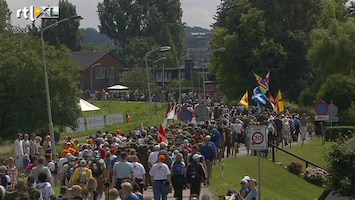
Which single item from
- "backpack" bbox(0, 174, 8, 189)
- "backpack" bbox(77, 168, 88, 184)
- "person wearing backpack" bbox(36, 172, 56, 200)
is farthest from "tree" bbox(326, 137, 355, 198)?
"person wearing backpack" bbox(36, 172, 56, 200)

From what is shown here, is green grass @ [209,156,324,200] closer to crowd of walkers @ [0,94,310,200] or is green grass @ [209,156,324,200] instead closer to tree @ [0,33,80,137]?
crowd of walkers @ [0,94,310,200]

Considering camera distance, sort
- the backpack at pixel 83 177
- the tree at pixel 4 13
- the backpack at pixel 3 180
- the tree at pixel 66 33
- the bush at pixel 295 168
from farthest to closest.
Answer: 1. the tree at pixel 66 33
2. the tree at pixel 4 13
3. the bush at pixel 295 168
4. the backpack at pixel 3 180
5. the backpack at pixel 83 177

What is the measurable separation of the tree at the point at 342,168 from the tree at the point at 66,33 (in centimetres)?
11988

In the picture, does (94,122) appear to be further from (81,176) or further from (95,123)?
(81,176)

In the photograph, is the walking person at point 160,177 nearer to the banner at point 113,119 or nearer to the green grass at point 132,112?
the green grass at point 132,112

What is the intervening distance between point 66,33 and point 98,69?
11.4 m

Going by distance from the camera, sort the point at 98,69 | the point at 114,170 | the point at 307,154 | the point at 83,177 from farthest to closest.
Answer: the point at 98,69, the point at 307,154, the point at 114,170, the point at 83,177

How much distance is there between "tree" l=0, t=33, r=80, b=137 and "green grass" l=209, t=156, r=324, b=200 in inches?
658

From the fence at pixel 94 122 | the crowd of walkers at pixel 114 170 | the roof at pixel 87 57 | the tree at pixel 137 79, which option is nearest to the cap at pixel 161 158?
the crowd of walkers at pixel 114 170

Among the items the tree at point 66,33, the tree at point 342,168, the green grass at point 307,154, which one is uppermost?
the tree at point 66,33

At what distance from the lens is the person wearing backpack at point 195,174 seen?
80.9ft

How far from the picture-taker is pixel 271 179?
3875cm

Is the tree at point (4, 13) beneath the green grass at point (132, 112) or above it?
above

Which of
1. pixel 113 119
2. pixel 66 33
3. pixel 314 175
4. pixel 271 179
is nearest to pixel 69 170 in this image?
pixel 271 179
